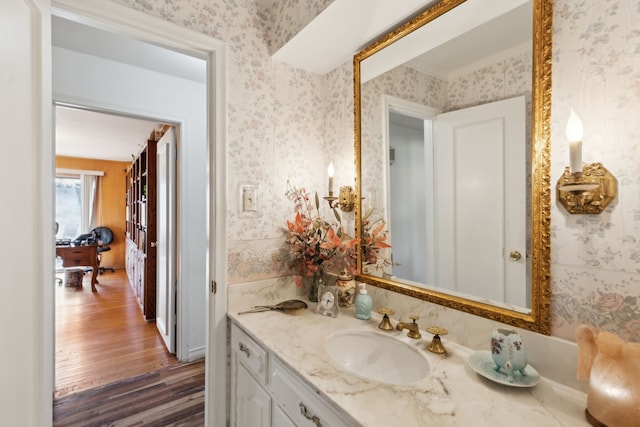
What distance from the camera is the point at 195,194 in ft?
8.50

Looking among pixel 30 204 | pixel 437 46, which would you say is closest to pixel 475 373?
pixel 437 46

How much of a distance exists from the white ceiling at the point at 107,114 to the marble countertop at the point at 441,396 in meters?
2.19

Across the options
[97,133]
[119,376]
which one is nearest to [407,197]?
[119,376]

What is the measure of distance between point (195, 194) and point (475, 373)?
2395mm

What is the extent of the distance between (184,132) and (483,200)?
7.82ft

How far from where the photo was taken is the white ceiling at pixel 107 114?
1923mm

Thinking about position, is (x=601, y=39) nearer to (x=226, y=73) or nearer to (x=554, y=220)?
(x=554, y=220)

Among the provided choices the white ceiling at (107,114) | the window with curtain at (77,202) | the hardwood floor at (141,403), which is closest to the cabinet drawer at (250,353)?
the hardwood floor at (141,403)

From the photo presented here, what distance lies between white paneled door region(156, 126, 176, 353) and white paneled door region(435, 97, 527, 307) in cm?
234

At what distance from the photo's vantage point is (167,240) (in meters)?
2.82

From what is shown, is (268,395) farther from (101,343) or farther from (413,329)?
(101,343)

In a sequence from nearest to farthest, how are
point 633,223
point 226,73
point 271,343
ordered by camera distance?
point 633,223 → point 271,343 → point 226,73

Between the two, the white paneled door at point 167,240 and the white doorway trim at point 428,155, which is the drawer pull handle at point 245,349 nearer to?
the white doorway trim at point 428,155

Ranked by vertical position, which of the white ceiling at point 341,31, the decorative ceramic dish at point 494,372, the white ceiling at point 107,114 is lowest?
the decorative ceramic dish at point 494,372
